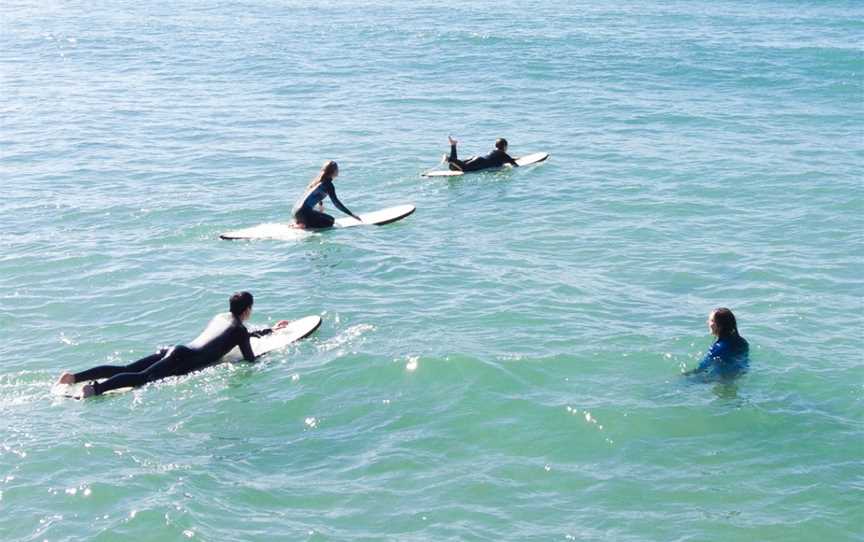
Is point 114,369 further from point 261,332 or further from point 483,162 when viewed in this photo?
point 483,162

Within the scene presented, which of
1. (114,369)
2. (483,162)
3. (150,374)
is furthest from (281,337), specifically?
(483,162)

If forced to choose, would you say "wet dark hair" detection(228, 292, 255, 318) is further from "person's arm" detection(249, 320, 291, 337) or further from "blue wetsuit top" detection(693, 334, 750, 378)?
"blue wetsuit top" detection(693, 334, 750, 378)

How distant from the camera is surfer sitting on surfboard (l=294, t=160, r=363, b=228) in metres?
21.1

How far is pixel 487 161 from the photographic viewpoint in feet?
86.3

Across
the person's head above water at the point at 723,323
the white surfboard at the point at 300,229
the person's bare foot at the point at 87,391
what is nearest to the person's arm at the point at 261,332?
the person's bare foot at the point at 87,391

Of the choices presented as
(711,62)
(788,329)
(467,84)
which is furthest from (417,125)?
(788,329)

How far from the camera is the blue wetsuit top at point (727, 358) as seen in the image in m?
13.5

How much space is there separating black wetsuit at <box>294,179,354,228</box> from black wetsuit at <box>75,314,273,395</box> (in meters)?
6.86

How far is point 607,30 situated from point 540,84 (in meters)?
13.0

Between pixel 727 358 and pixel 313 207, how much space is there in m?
10.5

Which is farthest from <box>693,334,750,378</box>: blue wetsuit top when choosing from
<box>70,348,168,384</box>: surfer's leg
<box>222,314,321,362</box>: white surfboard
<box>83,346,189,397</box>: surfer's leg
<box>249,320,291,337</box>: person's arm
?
<box>70,348,168,384</box>: surfer's leg

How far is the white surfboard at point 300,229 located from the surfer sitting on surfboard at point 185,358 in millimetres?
6658

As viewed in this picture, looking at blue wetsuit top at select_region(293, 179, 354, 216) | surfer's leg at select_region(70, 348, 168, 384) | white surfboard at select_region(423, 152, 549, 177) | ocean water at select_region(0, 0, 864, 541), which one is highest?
blue wetsuit top at select_region(293, 179, 354, 216)

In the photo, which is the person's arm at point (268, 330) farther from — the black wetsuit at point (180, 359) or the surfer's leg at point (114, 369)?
the surfer's leg at point (114, 369)
